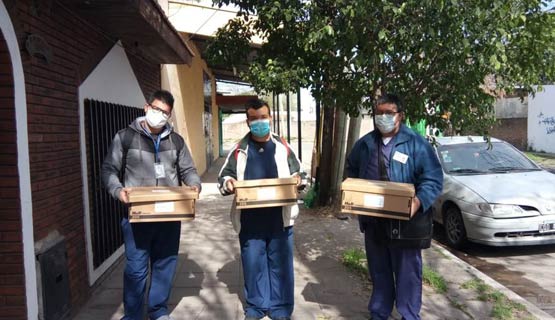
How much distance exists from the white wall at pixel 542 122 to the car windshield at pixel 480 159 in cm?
1802

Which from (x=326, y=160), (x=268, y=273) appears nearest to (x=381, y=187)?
(x=268, y=273)

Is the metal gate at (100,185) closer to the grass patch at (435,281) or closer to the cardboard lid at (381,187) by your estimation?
the cardboard lid at (381,187)

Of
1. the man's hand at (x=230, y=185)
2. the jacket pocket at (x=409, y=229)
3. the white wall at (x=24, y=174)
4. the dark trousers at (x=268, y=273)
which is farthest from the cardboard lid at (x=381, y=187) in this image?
the white wall at (x=24, y=174)

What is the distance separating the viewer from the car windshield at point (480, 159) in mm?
7422

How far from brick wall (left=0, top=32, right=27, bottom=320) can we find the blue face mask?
1.65 metres

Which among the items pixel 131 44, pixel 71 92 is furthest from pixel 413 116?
pixel 131 44

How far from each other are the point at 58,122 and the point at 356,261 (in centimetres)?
347

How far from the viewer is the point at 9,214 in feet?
10.7

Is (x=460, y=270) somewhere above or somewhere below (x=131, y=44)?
below

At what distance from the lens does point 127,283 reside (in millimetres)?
3641

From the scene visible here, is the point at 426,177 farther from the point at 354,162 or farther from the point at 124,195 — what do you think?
the point at 124,195

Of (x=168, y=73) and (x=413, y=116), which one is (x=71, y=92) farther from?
(x=168, y=73)

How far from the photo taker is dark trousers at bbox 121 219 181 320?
3.61m

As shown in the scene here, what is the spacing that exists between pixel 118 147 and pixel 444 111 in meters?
2.94
